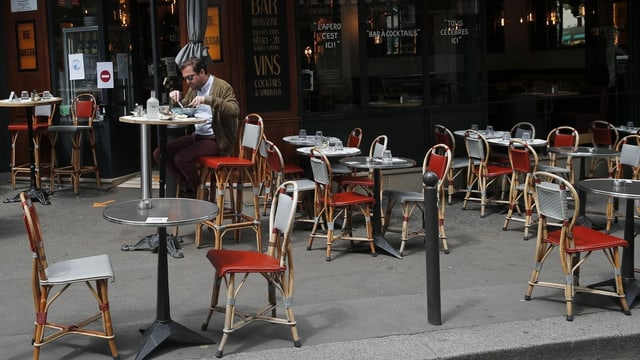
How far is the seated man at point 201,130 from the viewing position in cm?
855

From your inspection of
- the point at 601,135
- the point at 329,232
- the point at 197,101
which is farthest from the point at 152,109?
the point at 601,135

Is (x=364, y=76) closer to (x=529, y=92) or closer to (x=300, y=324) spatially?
(x=529, y=92)

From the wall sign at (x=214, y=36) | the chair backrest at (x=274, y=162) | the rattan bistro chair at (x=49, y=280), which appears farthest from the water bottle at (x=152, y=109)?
the wall sign at (x=214, y=36)

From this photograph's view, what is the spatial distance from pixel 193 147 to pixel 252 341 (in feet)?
11.0

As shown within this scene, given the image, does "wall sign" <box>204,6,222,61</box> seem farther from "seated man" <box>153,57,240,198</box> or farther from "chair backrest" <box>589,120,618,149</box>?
"chair backrest" <box>589,120,618,149</box>

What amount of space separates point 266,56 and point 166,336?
6.30 m

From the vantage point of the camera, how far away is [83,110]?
39.6 ft

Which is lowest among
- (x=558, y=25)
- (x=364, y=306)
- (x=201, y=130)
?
(x=364, y=306)

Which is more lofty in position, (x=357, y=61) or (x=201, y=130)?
(x=357, y=61)

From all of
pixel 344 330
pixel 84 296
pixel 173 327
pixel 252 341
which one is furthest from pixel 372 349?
pixel 84 296

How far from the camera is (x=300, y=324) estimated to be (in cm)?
612

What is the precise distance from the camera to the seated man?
337 inches

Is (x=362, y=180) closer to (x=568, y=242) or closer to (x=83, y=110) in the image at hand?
(x=568, y=242)

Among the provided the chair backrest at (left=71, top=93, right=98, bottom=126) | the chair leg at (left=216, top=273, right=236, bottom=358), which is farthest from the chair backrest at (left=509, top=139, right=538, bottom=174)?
the chair backrest at (left=71, top=93, right=98, bottom=126)
